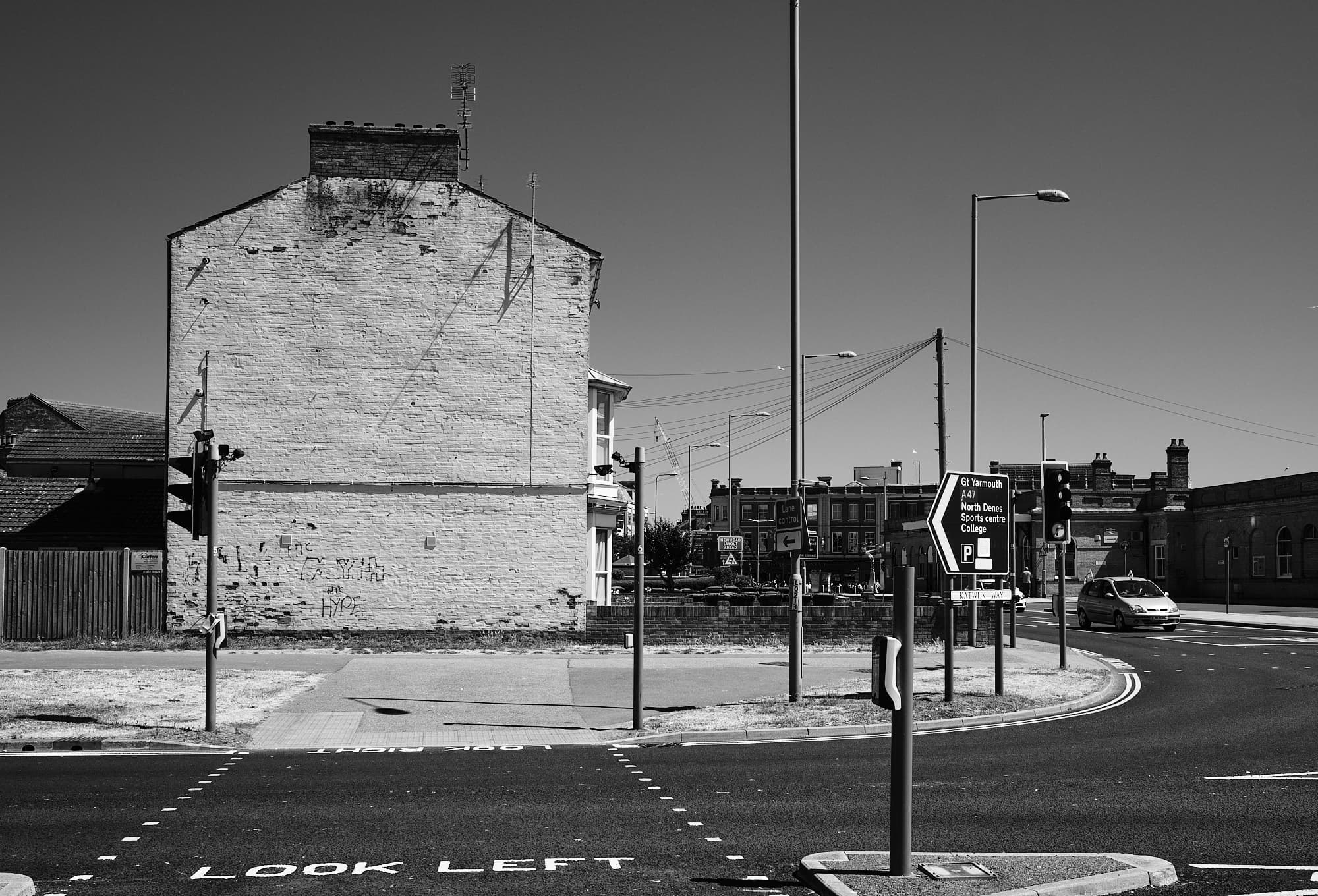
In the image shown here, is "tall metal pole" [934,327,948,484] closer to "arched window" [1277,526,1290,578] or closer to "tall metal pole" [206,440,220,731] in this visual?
"tall metal pole" [206,440,220,731]

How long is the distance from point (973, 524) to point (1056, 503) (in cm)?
435

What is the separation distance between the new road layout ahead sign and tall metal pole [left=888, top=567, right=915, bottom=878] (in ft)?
29.1

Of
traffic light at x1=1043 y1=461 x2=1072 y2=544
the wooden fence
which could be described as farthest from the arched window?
the wooden fence

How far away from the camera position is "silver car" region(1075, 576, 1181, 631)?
36.2m

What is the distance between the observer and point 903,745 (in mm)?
7184

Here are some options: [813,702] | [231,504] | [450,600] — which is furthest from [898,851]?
[231,504]

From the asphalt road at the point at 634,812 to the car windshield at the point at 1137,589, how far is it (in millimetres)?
23844

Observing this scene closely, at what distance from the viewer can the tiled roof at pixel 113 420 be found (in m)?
54.0

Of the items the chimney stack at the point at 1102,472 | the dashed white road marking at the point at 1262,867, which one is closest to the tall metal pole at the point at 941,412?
the dashed white road marking at the point at 1262,867

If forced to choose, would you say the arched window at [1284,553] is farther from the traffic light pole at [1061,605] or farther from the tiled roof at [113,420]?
the tiled roof at [113,420]

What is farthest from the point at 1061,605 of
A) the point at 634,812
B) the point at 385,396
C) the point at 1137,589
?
the point at 1137,589

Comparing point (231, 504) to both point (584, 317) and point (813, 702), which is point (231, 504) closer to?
point (584, 317)

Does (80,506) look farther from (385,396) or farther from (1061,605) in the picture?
(1061,605)

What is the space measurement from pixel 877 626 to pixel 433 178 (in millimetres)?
14778
